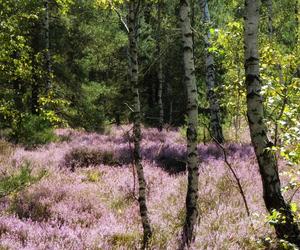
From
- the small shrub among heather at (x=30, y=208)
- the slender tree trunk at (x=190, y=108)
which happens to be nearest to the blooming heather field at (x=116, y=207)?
the small shrub among heather at (x=30, y=208)

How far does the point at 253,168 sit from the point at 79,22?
42.9 ft

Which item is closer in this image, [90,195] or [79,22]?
[90,195]

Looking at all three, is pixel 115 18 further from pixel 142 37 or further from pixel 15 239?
pixel 15 239

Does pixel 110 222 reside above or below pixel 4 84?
below

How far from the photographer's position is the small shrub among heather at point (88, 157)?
1015 cm

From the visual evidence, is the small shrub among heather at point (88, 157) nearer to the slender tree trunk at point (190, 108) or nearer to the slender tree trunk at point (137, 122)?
the slender tree trunk at point (137, 122)

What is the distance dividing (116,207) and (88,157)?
3866 mm

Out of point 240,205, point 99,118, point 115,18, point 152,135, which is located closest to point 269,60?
point 240,205

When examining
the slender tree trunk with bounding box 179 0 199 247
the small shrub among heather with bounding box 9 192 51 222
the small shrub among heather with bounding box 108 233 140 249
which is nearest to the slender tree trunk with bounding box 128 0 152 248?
the small shrub among heather with bounding box 108 233 140 249

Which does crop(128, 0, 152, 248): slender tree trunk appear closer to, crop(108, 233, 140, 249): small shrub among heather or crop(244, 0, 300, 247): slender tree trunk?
crop(108, 233, 140, 249): small shrub among heather

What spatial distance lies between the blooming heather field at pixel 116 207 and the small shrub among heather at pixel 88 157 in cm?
4

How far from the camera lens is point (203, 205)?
6383 mm

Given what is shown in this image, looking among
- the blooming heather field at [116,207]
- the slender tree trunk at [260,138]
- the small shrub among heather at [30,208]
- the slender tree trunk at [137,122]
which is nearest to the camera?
the slender tree trunk at [260,138]

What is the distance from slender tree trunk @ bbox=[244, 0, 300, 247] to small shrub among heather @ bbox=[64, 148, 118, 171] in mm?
5654
